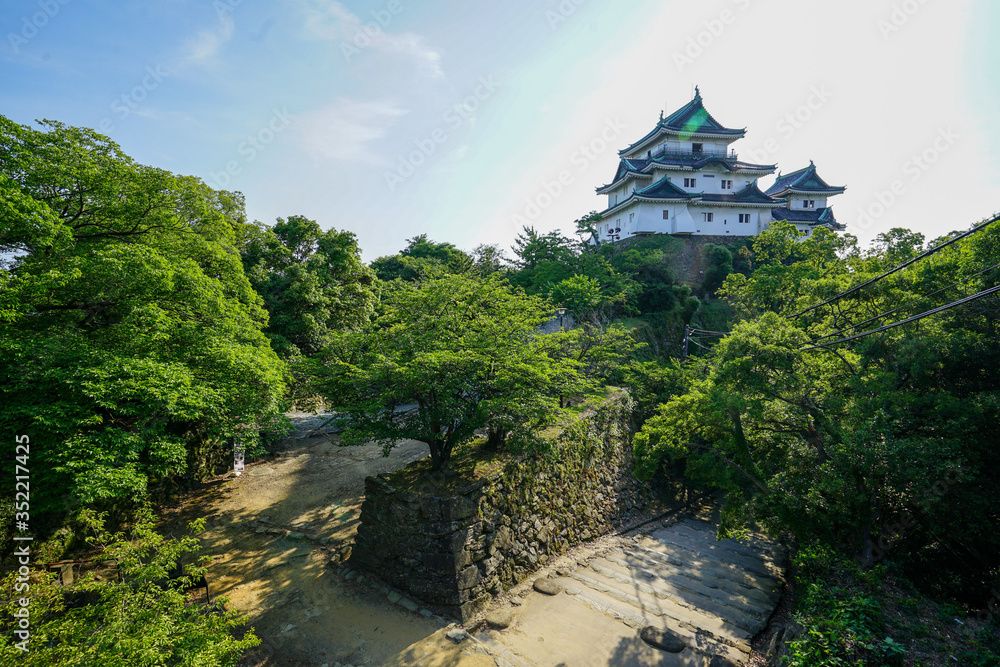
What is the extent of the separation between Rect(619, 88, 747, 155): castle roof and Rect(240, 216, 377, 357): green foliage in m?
26.4

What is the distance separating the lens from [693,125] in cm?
3312

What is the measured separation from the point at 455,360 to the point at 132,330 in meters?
5.59

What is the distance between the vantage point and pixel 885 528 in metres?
7.99

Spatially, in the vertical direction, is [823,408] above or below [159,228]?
below

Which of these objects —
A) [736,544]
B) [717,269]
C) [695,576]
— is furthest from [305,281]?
[717,269]

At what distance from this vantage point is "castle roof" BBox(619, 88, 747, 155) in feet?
107

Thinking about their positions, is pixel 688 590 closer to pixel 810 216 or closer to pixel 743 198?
pixel 743 198

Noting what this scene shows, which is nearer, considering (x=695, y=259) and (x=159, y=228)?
(x=159, y=228)

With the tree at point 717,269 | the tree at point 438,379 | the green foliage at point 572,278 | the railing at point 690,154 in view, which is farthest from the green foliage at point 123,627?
the railing at point 690,154

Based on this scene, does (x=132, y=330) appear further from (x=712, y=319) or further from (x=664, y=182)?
(x=664, y=182)

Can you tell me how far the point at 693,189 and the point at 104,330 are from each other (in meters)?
35.7

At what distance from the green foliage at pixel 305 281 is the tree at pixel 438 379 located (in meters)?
6.53

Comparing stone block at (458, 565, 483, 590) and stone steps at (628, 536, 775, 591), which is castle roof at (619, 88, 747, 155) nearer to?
stone steps at (628, 536, 775, 591)

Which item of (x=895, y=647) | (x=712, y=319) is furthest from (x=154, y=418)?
(x=712, y=319)
